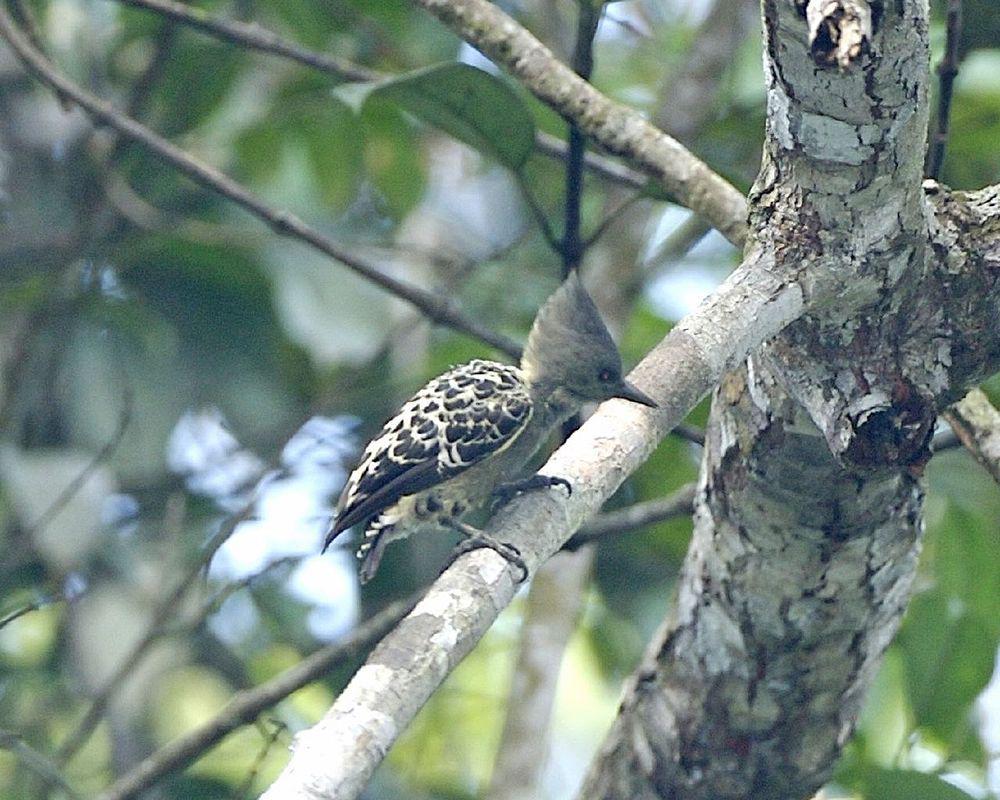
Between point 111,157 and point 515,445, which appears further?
point 111,157

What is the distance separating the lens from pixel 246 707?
126 inches

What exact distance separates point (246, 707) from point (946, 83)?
1836 millimetres

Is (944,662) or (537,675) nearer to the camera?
(944,662)

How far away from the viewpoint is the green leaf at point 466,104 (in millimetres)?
3111

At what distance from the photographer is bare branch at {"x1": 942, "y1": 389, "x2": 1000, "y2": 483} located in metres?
2.72

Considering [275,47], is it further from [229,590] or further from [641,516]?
[641,516]

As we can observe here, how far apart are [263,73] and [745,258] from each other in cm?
359

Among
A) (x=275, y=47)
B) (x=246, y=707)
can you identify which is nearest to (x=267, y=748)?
(x=246, y=707)

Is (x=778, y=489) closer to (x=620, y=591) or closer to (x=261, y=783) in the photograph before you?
(x=620, y=591)

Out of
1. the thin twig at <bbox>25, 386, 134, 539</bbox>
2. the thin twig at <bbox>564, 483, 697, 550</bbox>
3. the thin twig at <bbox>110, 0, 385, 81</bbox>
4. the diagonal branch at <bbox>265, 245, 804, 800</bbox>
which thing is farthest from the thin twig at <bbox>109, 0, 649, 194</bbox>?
the diagonal branch at <bbox>265, 245, 804, 800</bbox>

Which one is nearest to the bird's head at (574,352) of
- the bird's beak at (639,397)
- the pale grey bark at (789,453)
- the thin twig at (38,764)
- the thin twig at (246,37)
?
the pale grey bark at (789,453)

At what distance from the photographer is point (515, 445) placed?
343 cm

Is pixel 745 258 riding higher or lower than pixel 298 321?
lower

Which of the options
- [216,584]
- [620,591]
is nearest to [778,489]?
[620,591]
